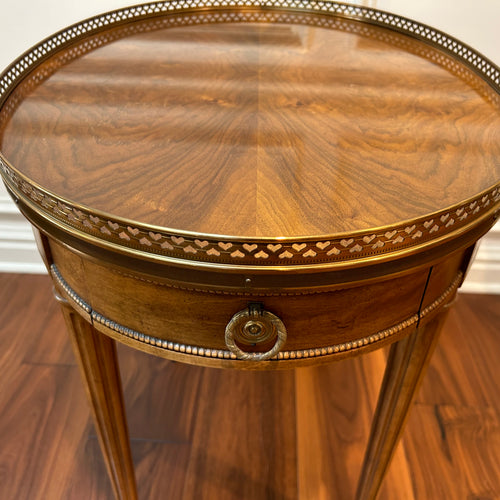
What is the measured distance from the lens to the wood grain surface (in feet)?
1.38

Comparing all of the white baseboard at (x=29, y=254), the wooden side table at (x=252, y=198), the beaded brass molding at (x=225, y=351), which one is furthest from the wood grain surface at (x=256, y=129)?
the white baseboard at (x=29, y=254)

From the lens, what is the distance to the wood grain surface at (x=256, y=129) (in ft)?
1.38

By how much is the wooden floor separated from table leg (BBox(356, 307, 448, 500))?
149 millimetres

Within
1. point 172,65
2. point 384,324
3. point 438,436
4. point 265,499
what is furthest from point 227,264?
point 438,436

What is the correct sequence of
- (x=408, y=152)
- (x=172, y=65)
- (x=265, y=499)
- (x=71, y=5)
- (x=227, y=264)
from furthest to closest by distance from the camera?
(x=71, y=5), (x=265, y=499), (x=172, y=65), (x=408, y=152), (x=227, y=264)

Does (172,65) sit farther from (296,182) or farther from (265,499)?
(265,499)

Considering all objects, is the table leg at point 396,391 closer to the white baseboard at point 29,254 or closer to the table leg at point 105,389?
the table leg at point 105,389

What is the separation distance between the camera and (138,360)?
97 centimetres

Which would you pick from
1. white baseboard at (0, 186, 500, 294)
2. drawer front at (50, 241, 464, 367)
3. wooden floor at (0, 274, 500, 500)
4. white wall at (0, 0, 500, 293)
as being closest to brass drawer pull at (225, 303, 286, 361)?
drawer front at (50, 241, 464, 367)

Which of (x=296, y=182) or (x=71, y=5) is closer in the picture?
(x=296, y=182)

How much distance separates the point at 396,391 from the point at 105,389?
0.29 m

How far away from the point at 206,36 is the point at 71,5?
297 mm

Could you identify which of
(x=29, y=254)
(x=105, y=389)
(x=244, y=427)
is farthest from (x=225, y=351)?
(x=29, y=254)

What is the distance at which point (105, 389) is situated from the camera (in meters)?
0.58
